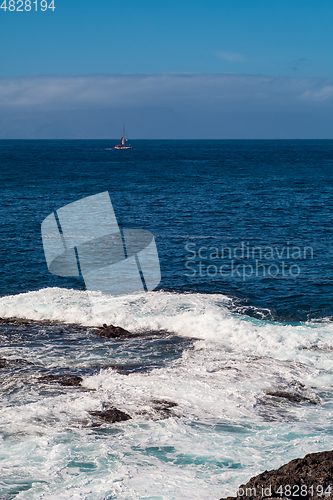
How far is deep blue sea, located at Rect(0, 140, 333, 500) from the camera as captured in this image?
10.1m

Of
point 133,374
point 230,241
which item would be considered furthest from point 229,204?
point 133,374

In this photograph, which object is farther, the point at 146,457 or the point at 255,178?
the point at 255,178

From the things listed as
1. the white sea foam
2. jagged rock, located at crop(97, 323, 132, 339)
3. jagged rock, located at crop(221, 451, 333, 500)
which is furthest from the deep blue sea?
jagged rock, located at crop(221, 451, 333, 500)

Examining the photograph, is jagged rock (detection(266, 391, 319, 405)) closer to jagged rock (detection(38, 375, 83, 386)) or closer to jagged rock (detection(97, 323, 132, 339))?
jagged rock (detection(38, 375, 83, 386))

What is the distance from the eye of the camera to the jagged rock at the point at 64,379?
13695 millimetres

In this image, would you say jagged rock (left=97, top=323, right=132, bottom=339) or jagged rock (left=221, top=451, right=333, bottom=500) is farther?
jagged rock (left=97, top=323, right=132, bottom=339)

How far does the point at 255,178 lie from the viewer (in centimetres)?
6900

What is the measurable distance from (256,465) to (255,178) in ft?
202

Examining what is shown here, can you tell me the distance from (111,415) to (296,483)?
204 inches

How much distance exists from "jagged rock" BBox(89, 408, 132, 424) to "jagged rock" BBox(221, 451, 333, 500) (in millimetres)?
4152

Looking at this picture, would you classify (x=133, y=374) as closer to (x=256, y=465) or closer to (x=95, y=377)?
(x=95, y=377)

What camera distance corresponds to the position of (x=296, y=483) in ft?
27.0

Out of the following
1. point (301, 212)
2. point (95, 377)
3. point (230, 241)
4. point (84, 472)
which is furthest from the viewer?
point (301, 212)

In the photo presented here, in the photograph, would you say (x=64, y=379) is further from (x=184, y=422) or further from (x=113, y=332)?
(x=113, y=332)
